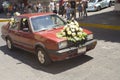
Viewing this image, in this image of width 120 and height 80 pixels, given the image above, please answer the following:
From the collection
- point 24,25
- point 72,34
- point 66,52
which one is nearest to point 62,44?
point 66,52

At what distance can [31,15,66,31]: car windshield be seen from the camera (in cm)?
800

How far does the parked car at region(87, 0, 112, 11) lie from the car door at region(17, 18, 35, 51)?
47.8ft

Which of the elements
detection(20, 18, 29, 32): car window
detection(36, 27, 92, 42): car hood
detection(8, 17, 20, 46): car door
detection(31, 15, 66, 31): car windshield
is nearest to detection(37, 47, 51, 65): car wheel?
detection(36, 27, 92, 42): car hood

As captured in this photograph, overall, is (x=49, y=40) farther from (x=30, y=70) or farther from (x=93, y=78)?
(x=93, y=78)

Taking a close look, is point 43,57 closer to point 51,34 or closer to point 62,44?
point 51,34

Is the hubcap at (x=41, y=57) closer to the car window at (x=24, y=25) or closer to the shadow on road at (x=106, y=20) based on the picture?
the car window at (x=24, y=25)

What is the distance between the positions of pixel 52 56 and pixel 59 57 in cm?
24

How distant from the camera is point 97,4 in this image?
2278cm

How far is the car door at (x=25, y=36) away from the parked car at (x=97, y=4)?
14571 mm

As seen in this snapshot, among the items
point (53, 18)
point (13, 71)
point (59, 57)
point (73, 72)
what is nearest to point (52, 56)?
point (59, 57)

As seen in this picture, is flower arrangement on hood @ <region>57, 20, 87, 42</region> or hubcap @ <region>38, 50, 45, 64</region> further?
hubcap @ <region>38, 50, 45, 64</region>

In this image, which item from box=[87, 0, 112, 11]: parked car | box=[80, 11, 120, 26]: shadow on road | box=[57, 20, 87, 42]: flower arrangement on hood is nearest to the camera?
box=[57, 20, 87, 42]: flower arrangement on hood

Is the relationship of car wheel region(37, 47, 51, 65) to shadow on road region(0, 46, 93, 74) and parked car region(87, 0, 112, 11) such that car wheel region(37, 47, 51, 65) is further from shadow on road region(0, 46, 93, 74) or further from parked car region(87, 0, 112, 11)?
parked car region(87, 0, 112, 11)

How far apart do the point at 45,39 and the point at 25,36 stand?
4.23 ft
